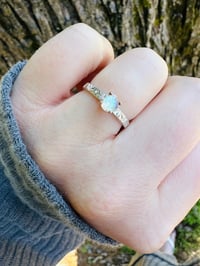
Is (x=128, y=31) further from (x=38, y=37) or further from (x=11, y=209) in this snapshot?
(x=11, y=209)

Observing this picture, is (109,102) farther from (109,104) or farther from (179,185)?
(179,185)

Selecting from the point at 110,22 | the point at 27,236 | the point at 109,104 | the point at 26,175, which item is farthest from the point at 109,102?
the point at 110,22

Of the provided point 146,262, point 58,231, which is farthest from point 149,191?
point 146,262

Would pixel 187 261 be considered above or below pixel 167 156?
below

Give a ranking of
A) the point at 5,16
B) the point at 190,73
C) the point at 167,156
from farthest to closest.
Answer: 1. the point at 190,73
2. the point at 5,16
3. the point at 167,156

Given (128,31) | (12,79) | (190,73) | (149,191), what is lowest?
(190,73)

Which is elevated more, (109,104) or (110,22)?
(109,104)

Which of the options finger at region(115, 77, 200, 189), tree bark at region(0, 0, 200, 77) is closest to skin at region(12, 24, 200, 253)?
finger at region(115, 77, 200, 189)
